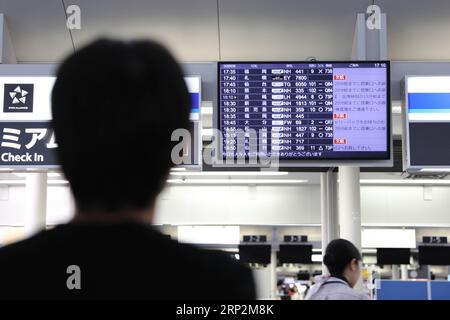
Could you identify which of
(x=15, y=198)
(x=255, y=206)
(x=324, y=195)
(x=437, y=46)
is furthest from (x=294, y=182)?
(x=437, y=46)

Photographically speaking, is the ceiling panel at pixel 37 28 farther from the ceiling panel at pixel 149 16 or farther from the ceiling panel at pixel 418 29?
the ceiling panel at pixel 418 29

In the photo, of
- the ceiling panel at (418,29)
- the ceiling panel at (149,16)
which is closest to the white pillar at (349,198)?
the ceiling panel at (418,29)

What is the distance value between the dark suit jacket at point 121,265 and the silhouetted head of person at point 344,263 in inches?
102

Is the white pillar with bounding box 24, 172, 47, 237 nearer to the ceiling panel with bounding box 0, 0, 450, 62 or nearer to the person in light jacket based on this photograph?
the ceiling panel with bounding box 0, 0, 450, 62

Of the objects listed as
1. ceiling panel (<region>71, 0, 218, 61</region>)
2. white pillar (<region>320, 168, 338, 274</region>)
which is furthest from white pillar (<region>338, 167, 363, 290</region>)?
white pillar (<region>320, 168, 338, 274</region>)

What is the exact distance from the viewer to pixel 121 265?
863 millimetres

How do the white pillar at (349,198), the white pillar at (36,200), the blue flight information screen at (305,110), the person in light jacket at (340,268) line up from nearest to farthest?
the person in light jacket at (340,268) < the blue flight information screen at (305,110) < the white pillar at (349,198) < the white pillar at (36,200)

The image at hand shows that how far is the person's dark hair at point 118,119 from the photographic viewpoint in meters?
0.86

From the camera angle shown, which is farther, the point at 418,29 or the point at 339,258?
the point at 418,29

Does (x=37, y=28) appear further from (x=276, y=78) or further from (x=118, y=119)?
(x=118, y=119)

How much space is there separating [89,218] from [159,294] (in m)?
0.15

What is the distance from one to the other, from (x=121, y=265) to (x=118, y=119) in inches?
8.0

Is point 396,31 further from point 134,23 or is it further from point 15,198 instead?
point 15,198

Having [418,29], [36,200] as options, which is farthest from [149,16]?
[36,200]
